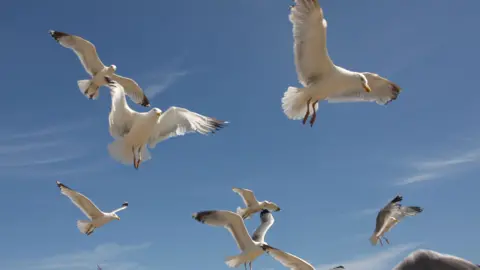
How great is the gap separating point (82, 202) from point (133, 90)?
3.91 metres

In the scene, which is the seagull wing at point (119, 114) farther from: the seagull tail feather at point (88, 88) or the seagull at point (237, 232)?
the seagull tail feather at point (88, 88)

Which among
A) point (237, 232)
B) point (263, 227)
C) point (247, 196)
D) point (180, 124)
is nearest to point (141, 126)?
point (180, 124)

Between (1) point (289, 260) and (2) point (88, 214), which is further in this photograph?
(2) point (88, 214)

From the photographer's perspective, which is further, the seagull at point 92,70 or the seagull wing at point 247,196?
the seagull wing at point 247,196

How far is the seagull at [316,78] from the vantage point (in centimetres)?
879

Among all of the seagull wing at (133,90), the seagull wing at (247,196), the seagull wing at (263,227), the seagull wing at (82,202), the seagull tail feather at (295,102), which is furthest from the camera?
the seagull wing at (133,90)

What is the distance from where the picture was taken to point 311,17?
870 centimetres

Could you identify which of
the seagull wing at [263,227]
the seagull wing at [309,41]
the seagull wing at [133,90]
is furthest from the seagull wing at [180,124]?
the seagull wing at [133,90]

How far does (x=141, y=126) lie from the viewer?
36.0 feet

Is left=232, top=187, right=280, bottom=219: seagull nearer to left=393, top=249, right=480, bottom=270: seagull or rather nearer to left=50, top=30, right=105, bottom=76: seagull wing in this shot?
left=50, top=30, right=105, bottom=76: seagull wing

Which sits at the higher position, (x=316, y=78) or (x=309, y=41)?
(x=309, y=41)

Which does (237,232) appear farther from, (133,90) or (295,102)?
(133,90)

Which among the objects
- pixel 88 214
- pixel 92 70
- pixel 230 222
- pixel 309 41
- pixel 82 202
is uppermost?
pixel 92 70

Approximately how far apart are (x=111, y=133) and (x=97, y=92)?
380cm
